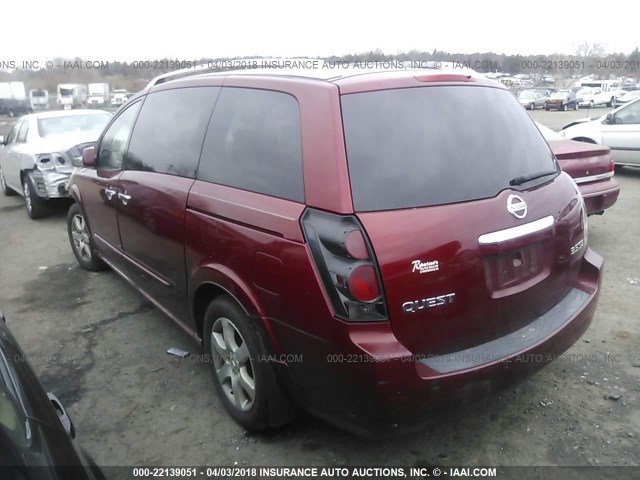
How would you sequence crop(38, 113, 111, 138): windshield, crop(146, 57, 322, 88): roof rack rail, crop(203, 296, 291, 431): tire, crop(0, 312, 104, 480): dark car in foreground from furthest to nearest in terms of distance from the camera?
crop(38, 113, 111, 138): windshield
crop(146, 57, 322, 88): roof rack rail
crop(203, 296, 291, 431): tire
crop(0, 312, 104, 480): dark car in foreground

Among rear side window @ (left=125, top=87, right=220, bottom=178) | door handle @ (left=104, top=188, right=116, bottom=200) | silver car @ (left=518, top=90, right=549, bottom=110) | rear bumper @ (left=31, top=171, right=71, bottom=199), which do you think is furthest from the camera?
silver car @ (left=518, top=90, right=549, bottom=110)

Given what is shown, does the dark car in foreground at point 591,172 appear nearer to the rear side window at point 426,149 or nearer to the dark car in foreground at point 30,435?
the rear side window at point 426,149

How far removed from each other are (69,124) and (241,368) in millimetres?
7254

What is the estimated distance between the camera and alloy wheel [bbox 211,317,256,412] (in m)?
2.67

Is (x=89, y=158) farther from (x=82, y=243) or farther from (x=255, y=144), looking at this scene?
(x=255, y=144)

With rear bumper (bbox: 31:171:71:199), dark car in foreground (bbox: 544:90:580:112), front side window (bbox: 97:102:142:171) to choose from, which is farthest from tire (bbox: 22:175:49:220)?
dark car in foreground (bbox: 544:90:580:112)

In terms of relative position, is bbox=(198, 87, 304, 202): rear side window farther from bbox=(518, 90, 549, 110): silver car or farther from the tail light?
bbox=(518, 90, 549, 110): silver car

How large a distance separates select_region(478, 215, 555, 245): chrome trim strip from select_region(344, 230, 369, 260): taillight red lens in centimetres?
52

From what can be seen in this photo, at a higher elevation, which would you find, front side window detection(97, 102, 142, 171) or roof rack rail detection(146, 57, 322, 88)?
roof rack rail detection(146, 57, 322, 88)

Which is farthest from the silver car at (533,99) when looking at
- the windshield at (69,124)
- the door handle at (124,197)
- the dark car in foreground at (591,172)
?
the door handle at (124,197)

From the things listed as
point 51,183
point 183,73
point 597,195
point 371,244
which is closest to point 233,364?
point 371,244

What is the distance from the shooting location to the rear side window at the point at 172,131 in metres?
3.05

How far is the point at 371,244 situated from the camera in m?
2.05

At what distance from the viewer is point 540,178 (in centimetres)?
262
